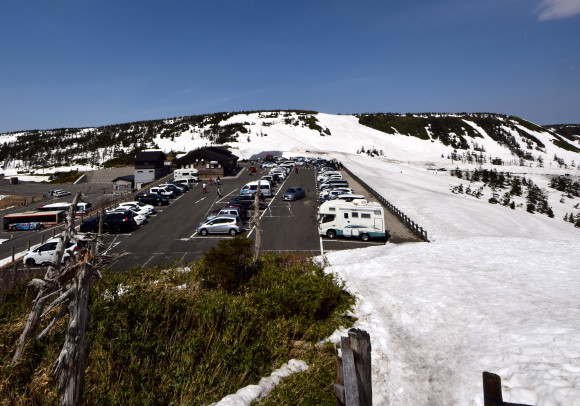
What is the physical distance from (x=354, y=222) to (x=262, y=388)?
1804 centimetres

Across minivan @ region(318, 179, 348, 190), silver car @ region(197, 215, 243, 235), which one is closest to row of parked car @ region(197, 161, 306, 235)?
silver car @ region(197, 215, 243, 235)

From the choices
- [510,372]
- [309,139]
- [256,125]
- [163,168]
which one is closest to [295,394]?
[510,372]

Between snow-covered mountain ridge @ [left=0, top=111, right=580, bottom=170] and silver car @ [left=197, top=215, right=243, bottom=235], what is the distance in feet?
225

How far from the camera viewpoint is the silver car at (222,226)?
25953 mm

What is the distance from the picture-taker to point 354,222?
23.8 m

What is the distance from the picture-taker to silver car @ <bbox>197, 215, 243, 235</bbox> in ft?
85.1

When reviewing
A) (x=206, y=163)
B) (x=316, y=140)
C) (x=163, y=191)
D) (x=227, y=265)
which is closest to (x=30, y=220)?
(x=163, y=191)

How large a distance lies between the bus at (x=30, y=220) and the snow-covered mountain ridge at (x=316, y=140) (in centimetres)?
5759

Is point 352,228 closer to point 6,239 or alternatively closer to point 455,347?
point 455,347

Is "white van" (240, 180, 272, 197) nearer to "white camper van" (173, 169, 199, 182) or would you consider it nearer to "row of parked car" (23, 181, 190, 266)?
"row of parked car" (23, 181, 190, 266)

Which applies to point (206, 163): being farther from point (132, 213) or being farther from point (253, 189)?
point (132, 213)

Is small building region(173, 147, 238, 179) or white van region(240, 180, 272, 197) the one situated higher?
small building region(173, 147, 238, 179)

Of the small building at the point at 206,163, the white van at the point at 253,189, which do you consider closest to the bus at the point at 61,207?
the white van at the point at 253,189

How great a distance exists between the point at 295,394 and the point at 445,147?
466 feet
